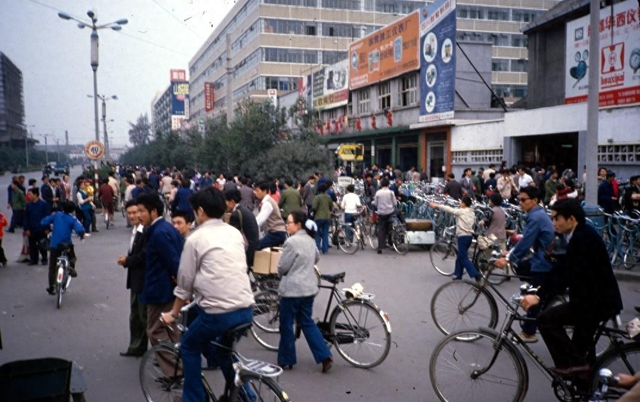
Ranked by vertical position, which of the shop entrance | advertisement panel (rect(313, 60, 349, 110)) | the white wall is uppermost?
advertisement panel (rect(313, 60, 349, 110))

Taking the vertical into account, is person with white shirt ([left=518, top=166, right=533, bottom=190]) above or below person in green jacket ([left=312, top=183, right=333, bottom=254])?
above

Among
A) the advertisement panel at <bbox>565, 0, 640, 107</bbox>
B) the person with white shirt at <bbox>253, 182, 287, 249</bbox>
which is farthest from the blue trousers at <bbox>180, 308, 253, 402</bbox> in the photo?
the advertisement panel at <bbox>565, 0, 640, 107</bbox>

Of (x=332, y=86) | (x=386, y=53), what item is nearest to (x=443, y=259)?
(x=386, y=53)

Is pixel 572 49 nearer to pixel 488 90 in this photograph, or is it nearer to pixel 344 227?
pixel 488 90

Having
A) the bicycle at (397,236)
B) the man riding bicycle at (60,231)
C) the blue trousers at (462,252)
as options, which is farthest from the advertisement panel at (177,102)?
the blue trousers at (462,252)

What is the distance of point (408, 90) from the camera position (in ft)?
98.7

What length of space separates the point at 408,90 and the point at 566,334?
26966 mm

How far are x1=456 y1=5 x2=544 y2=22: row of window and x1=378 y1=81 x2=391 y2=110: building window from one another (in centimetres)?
2848

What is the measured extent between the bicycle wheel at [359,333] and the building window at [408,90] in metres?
25.0

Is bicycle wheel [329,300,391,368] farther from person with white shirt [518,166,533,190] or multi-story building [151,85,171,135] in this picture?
multi-story building [151,85,171,135]

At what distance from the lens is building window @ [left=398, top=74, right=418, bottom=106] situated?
29359 mm

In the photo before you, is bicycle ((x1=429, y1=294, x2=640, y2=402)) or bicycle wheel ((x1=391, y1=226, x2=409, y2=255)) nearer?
bicycle ((x1=429, y1=294, x2=640, y2=402))

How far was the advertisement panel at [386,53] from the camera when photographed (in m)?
28.5

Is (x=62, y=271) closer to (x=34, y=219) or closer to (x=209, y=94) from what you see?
(x=34, y=219)
